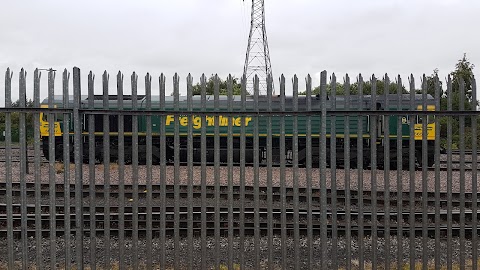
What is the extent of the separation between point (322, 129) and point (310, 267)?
149cm

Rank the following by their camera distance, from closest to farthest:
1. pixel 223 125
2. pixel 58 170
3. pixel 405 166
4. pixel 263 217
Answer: pixel 263 217, pixel 223 125, pixel 58 170, pixel 405 166

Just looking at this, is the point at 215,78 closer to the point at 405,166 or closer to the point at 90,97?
the point at 90,97

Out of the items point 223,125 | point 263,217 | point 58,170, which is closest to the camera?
point 263,217

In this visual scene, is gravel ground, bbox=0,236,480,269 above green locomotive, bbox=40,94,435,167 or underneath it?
underneath

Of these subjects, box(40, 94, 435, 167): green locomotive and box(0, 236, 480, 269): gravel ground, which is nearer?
box(40, 94, 435, 167): green locomotive

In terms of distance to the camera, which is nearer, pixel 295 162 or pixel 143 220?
pixel 295 162

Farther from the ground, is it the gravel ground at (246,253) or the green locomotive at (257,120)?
the green locomotive at (257,120)

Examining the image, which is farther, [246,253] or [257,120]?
[246,253]

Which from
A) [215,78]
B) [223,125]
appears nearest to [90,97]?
[215,78]

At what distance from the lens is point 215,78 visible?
4.37m

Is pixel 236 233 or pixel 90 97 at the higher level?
pixel 90 97

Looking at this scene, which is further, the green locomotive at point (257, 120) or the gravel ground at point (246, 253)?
the gravel ground at point (246, 253)

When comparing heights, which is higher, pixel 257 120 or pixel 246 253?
pixel 257 120

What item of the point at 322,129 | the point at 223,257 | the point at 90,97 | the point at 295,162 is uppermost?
the point at 90,97
